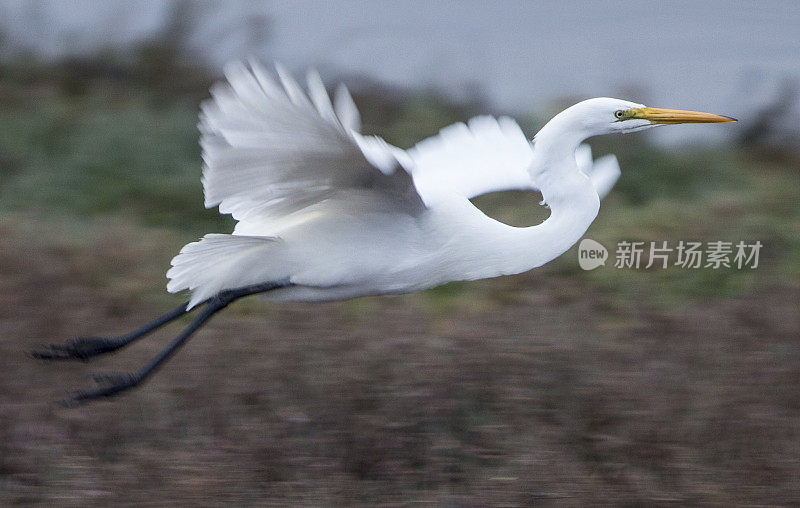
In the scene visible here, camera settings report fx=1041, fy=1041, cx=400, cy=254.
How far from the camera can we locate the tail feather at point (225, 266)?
3.92 m

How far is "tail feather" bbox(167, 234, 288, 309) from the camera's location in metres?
3.92

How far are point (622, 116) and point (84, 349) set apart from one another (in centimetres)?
229

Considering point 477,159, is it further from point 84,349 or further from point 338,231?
point 84,349

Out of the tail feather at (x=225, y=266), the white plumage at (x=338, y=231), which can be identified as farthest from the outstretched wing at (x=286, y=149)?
→ the tail feather at (x=225, y=266)

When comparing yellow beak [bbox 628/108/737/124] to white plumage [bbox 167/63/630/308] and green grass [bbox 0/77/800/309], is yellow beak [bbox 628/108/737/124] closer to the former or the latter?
white plumage [bbox 167/63/630/308]

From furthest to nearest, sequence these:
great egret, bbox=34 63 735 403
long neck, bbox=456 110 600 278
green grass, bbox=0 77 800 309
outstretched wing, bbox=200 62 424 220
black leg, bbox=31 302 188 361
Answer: green grass, bbox=0 77 800 309, black leg, bbox=31 302 188 361, long neck, bbox=456 110 600 278, great egret, bbox=34 63 735 403, outstretched wing, bbox=200 62 424 220

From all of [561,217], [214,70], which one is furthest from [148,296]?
[214,70]

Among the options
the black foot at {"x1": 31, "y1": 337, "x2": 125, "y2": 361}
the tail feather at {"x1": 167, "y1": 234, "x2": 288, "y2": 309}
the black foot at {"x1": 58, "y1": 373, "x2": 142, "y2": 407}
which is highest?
the tail feather at {"x1": 167, "y1": 234, "x2": 288, "y2": 309}

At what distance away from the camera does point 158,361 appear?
401cm

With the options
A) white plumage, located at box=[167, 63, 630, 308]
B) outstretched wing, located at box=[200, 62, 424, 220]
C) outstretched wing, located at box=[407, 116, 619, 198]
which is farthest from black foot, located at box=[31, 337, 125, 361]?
outstretched wing, located at box=[407, 116, 619, 198]

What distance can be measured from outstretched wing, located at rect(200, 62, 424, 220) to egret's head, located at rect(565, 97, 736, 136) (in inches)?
27.9
